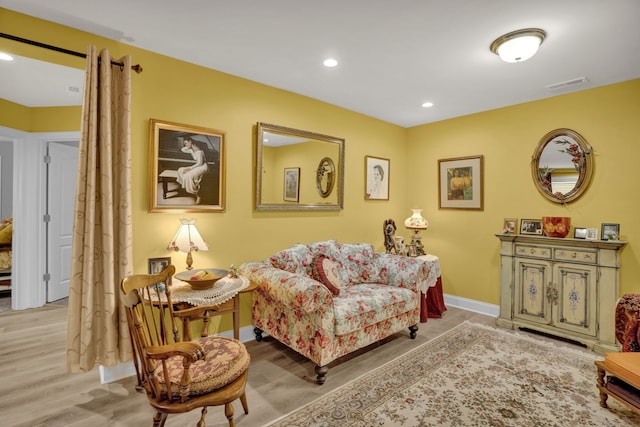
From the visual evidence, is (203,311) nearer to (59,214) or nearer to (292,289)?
(292,289)

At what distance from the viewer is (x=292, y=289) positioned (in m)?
2.44

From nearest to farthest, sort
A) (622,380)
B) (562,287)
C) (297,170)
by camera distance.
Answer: (622,380) → (562,287) → (297,170)

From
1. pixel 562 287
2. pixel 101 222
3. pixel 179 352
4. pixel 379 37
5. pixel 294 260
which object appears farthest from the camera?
pixel 562 287

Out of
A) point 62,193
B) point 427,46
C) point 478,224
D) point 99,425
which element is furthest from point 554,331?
point 62,193

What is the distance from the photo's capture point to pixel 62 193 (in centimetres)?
436

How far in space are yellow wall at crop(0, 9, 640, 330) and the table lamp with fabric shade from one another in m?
0.19

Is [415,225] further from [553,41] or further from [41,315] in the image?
[41,315]

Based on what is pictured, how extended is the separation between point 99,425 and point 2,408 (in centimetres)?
77

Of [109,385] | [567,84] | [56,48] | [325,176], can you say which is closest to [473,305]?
[325,176]

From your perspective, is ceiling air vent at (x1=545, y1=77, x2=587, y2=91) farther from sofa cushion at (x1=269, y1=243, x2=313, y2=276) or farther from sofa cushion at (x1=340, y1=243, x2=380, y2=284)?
sofa cushion at (x1=269, y1=243, x2=313, y2=276)

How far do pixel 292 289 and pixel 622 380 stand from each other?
230cm

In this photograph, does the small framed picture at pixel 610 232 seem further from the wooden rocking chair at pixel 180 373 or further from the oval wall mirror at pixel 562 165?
the wooden rocking chair at pixel 180 373

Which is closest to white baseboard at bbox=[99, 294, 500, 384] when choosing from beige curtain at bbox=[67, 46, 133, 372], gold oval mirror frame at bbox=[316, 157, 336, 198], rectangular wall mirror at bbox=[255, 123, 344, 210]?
beige curtain at bbox=[67, 46, 133, 372]

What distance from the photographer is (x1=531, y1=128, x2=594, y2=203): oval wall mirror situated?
3369 millimetres
